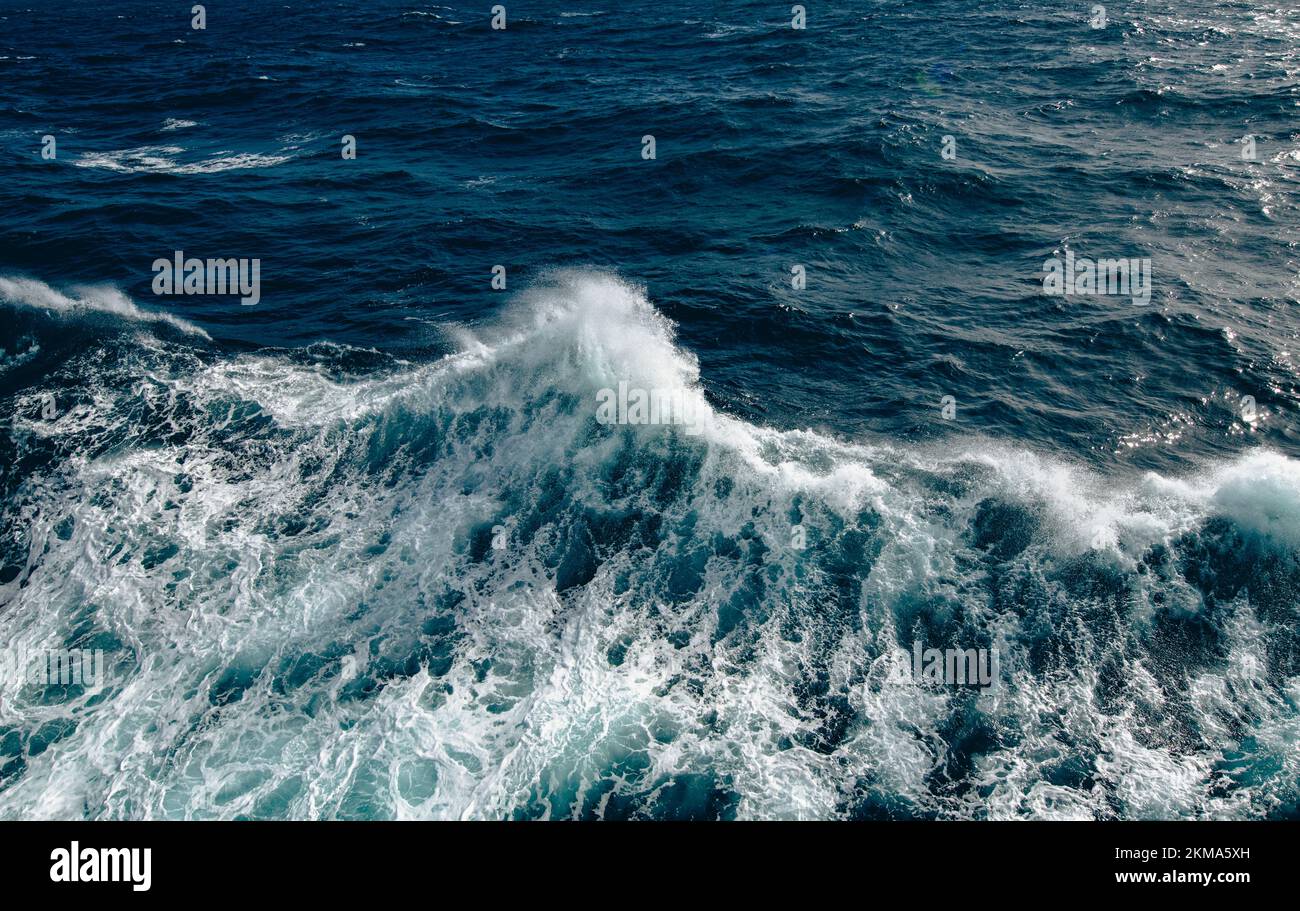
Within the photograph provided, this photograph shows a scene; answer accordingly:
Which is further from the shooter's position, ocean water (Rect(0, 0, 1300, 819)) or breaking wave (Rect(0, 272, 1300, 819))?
ocean water (Rect(0, 0, 1300, 819))

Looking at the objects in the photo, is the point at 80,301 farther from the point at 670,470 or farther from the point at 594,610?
the point at 594,610

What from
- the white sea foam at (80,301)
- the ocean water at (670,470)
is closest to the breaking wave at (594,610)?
the ocean water at (670,470)

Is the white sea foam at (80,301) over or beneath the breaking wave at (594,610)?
over

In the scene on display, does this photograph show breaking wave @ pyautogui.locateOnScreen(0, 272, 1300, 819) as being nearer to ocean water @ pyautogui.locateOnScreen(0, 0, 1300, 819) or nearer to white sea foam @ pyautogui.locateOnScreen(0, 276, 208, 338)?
ocean water @ pyautogui.locateOnScreen(0, 0, 1300, 819)

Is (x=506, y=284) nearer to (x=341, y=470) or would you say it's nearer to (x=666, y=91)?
(x=341, y=470)

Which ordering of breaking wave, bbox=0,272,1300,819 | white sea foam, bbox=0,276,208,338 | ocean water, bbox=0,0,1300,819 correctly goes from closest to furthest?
breaking wave, bbox=0,272,1300,819, ocean water, bbox=0,0,1300,819, white sea foam, bbox=0,276,208,338

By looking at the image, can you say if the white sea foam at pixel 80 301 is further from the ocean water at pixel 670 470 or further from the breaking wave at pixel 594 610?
the breaking wave at pixel 594 610

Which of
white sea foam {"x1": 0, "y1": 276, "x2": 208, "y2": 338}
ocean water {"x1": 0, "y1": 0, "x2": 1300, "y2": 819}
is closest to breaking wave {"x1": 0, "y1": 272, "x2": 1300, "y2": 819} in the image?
ocean water {"x1": 0, "y1": 0, "x2": 1300, "y2": 819}
